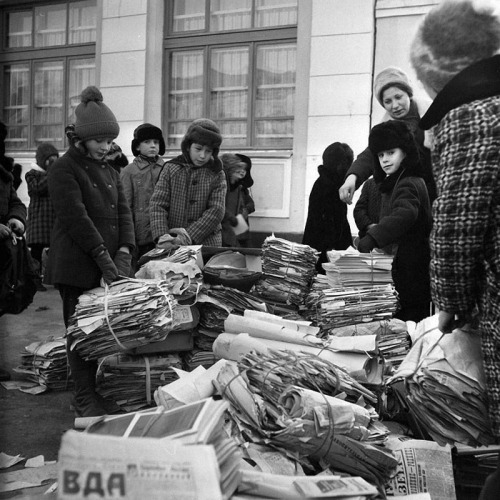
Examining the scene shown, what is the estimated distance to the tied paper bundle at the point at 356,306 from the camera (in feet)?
13.3

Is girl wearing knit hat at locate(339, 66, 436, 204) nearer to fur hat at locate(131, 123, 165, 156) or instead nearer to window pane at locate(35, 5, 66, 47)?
fur hat at locate(131, 123, 165, 156)

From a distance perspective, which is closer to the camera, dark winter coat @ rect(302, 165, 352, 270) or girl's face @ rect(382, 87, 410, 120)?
girl's face @ rect(382, 87, 410, 120)

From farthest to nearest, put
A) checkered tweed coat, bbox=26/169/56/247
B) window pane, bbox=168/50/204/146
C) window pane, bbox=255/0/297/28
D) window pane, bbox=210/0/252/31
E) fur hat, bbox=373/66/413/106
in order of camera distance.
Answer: window pane, bbox=168/50/204/146 → window pane, bbox=210/0/252/31 → window pane, bbox=255/0/297/28 → checkered tweed coat, bbox=26/169/56/247 → fur hat, bbox=373/66/413/106

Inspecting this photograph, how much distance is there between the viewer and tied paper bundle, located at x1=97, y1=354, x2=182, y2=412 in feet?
13.0

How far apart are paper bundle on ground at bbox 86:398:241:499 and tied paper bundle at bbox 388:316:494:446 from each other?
0.87 meters

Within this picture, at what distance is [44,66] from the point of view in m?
10.8

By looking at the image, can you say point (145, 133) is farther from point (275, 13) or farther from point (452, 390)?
point (452, 390)

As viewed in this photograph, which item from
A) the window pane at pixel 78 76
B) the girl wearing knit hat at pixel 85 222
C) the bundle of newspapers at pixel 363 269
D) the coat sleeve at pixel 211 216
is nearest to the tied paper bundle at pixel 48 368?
the girl wearing knit hat at pixel 85 222

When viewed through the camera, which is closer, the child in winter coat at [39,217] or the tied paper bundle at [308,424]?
the tied paper bundle at [308,424]

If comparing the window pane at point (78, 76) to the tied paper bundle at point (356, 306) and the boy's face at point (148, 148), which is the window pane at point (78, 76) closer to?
the boy's face at point (148, 148)

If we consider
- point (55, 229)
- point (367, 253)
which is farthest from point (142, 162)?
point (367, 253)

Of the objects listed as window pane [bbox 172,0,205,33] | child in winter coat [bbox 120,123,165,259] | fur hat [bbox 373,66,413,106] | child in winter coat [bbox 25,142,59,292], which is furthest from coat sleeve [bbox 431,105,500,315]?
window pane [bbox 172,0,205,33]

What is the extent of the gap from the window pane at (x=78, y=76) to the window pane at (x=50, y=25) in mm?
445

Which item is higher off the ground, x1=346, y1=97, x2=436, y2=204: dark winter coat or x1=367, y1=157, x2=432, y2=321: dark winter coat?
x1=346, y1=97, x2=436, y2=204: dark winter coat
